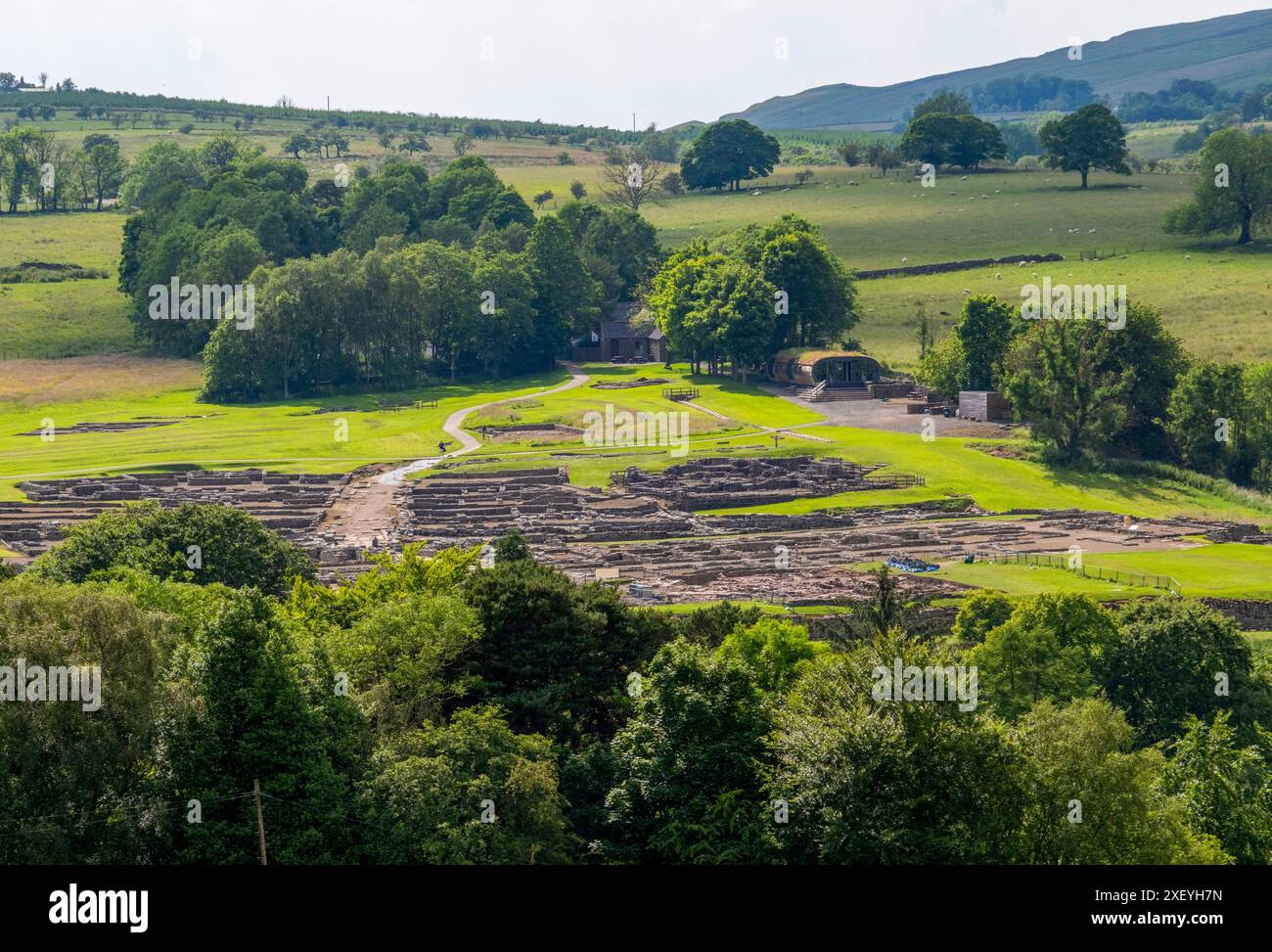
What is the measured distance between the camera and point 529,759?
39.8 m

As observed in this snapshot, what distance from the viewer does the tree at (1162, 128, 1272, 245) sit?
162 metres

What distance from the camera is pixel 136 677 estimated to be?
36.6m

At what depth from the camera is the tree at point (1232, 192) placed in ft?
530

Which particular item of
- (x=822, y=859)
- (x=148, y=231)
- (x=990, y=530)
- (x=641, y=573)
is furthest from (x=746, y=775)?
(x=148, y=231)

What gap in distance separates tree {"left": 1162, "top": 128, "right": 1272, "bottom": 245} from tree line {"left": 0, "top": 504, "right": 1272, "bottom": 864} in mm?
127010

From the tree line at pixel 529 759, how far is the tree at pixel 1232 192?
417 ft

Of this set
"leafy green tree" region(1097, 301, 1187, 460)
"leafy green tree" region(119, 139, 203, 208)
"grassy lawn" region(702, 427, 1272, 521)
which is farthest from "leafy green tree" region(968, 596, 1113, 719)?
"leafy green tree" region(119, 139, 203, 208)

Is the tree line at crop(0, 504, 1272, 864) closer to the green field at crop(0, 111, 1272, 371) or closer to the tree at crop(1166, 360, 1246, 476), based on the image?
the tree at crop(1166, 360, 1246, 476)

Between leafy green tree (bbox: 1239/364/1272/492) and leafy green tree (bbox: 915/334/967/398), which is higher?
leafy green tree (bbox: 915/334/967/398)

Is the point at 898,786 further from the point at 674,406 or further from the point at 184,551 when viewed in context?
the point at 674,406

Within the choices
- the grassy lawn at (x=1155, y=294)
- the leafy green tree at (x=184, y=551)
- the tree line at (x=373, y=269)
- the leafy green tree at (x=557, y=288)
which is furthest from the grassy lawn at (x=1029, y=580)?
the leafy green tree at (x=557, y=288)

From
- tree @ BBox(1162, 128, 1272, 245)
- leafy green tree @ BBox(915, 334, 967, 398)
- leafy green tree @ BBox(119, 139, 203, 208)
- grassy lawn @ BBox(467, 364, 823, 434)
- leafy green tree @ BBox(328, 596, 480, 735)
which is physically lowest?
leafy green tree @ BBox(328, 596, 480, 735)

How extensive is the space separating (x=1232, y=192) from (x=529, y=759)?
462 ft

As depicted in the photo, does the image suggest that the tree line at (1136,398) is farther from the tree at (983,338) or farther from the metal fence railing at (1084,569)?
the metal fence railing at (1084,569)
